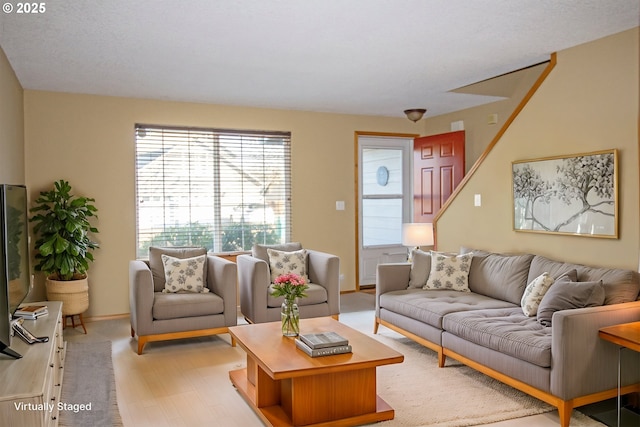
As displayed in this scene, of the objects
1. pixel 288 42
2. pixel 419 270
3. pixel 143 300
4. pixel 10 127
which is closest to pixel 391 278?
pixel 419 270

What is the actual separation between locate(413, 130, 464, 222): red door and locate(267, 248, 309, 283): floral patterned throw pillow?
234cm

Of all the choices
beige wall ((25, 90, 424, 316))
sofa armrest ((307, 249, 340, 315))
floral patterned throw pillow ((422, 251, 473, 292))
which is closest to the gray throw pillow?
floral patterned throw pillow ((422, 251, 473, 292))

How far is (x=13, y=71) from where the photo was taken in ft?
15.0

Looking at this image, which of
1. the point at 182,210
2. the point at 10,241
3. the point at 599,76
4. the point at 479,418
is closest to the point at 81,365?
the point at 10,241

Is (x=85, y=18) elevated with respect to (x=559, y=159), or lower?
elevated

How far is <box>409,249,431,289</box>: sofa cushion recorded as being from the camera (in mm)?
4938

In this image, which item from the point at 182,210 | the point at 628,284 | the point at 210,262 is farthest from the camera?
the point at 182,210

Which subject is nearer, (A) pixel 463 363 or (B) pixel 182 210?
(A) pixel 463 363

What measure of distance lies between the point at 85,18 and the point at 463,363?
3477mm

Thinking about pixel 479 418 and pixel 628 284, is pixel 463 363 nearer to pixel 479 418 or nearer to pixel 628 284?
pixel 479 418

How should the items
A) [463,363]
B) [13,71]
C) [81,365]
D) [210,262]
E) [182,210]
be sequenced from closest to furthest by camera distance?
1. [463,363]
2. [81,365]
3. [13,71]
4. [210,262]
5. [182,210]

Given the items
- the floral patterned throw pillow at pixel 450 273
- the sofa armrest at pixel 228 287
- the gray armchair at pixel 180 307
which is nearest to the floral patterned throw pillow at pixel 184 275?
the gray armchair at pixel 180 307

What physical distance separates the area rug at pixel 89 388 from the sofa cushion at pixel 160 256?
685 mm

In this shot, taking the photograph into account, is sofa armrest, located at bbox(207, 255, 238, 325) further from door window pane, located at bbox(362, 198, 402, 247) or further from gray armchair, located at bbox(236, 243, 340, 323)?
door window pane, located at bbox(362, 198, 402, 247)
